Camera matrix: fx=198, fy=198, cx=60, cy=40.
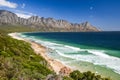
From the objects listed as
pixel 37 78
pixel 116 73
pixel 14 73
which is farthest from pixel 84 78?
pixel 116 73

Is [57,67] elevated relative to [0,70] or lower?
lower

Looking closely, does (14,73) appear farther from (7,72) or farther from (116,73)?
(116,73)


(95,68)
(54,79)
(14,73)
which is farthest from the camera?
(95,68)

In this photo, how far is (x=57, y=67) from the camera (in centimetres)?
3672

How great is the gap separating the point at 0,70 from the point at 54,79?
524cm

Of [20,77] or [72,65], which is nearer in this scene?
[20,77]

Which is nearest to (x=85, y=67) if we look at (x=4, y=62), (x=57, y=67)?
(x=57, y=67)

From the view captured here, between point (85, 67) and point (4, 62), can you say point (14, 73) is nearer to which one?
point (4, 62)

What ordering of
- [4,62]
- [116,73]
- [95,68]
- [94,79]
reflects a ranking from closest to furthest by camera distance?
1. [4,62]
2. [94,79]
3. [116,73]
4. [95,68]

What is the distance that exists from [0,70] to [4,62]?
79.2 inches

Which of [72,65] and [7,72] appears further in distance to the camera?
[72,65]

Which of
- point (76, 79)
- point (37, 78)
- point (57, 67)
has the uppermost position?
point (37, 78)

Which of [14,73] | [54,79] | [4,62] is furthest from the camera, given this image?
[4,62]

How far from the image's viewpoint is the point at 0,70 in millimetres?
16172
